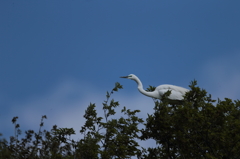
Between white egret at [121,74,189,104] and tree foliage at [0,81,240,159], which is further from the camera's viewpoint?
white egret at [121,74,189,104]

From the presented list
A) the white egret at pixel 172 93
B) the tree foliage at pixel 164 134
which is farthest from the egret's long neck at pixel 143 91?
the tree foliage at pixel 164 134

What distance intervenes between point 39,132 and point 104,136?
2.11 m

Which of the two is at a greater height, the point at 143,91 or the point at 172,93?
the point at 143,91

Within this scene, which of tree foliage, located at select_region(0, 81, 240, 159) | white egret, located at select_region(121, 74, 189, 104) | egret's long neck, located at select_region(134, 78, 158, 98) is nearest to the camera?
tree foliage, located at select_region(0, 81, 240, 159)

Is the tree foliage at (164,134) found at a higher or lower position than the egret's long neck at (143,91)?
lower

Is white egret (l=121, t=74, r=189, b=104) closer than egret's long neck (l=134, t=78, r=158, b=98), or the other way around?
white egret (l=121, t=74, r=189, b=104)

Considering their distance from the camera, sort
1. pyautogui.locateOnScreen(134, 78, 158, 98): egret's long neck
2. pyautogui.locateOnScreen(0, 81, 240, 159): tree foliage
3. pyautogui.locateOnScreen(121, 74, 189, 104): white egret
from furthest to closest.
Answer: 1. pyautogui.locateOnScreen(134, 78, 158, 98): egret's long neck
2. pyautogui.locateOnScreen(121, 74, 189, 104): white egret
3. pyautogui.locateOnScreen(0, 81, 240, 159): tree foliage

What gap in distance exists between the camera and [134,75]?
17250 millimetres

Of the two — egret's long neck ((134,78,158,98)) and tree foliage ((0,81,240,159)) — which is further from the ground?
egret's long neck ((134,78,158,98))

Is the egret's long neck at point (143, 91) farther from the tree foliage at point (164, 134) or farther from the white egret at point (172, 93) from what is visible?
the tree foliage at point (164, 134)

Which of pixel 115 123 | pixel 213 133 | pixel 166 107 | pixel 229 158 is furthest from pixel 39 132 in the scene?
pixel 229 158

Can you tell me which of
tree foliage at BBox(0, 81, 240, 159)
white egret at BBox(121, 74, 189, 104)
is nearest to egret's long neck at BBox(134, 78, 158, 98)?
white egret at BBox(121, 74, 189, 104)

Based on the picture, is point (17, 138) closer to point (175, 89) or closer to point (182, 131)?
point (182, 131)

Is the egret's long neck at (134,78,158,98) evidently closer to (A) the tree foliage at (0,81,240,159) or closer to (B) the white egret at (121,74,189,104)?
(B) the white egret at (121,74,189,104)
